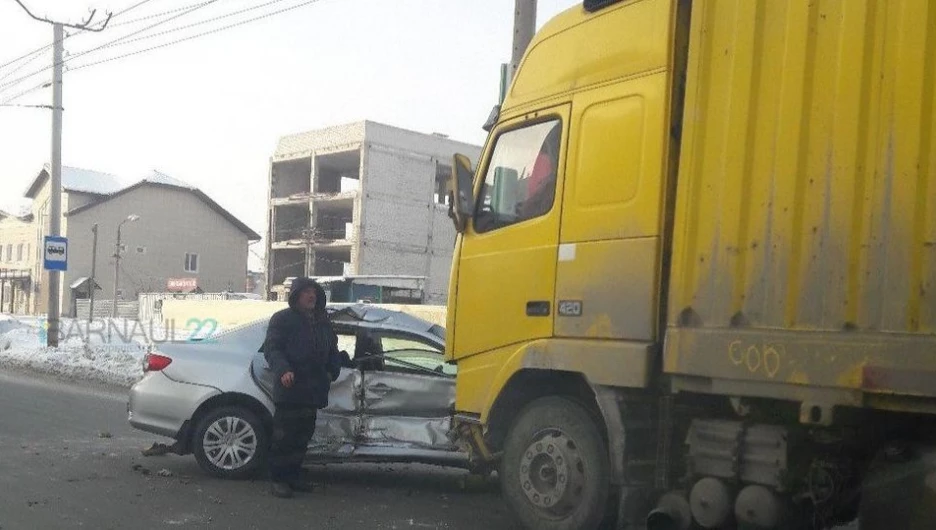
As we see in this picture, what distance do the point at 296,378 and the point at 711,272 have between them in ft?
11.4

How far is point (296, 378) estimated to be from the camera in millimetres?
7148

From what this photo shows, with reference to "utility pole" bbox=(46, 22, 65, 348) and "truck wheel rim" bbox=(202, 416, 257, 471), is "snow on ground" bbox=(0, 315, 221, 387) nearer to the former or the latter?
"utility pole" bbox=(46, 22, 65, 348)

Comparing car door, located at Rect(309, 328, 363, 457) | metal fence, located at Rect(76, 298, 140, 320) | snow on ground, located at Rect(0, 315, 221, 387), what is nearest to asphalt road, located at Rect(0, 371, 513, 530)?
car door, located at Rect(309, 328, 363, 457)

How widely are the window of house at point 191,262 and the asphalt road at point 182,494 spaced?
194ft

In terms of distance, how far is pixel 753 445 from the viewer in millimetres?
4738

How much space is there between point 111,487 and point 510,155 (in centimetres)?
393

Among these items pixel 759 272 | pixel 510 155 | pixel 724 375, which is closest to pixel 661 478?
pixel 724 375

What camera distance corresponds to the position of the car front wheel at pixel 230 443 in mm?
7684

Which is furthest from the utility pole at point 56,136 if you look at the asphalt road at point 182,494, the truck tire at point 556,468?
the truck tire at point 556,468

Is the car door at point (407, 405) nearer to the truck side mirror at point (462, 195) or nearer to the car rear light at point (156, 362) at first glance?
the car rear light at point (156, 362)

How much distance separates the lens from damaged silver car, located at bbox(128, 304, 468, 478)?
759 centimetres

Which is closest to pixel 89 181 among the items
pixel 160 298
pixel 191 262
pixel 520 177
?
pixel 191 262

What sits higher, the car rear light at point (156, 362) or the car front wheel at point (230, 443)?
the car rear light at point (156, 362)

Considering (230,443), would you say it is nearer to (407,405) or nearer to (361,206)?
(407,405)
